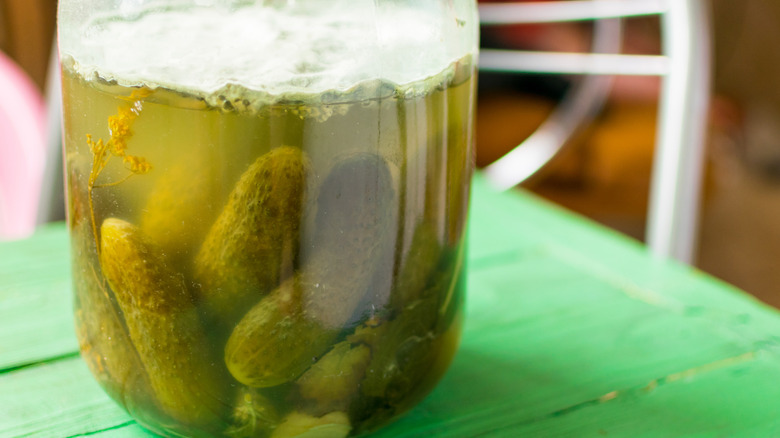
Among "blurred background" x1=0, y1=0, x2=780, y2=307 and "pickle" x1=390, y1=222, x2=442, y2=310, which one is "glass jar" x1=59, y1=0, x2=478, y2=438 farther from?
"blurred background" x1=0, y1=0, x2=780, y2=307

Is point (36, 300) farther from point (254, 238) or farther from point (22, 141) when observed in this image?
point (22, 141)

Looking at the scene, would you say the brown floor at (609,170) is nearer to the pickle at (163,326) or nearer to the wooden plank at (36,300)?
the wooden plank at (36,300)

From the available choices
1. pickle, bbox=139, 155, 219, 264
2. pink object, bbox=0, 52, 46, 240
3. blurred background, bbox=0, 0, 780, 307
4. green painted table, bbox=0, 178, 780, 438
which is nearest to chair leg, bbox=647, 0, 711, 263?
green painted table, bbox=0, 178, 780, 438

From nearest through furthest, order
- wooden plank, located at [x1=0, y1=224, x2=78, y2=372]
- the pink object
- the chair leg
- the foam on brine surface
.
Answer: the foam on brine surface < wooden plank, located at [x1=0, y1=224, x2=78, y2=372] < the chair leg < the pink object

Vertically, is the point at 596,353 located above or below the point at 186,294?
below

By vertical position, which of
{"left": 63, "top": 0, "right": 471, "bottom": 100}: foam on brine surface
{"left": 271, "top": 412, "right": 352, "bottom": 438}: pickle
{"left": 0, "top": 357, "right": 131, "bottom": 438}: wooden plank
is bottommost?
{"left": 0, "top": 357, "right": 131, "bottom": 438}: wooden plank

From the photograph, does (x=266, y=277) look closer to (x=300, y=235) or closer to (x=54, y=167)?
(x=300, y=235)

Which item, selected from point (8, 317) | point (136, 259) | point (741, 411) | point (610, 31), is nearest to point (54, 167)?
point (8, 317)
